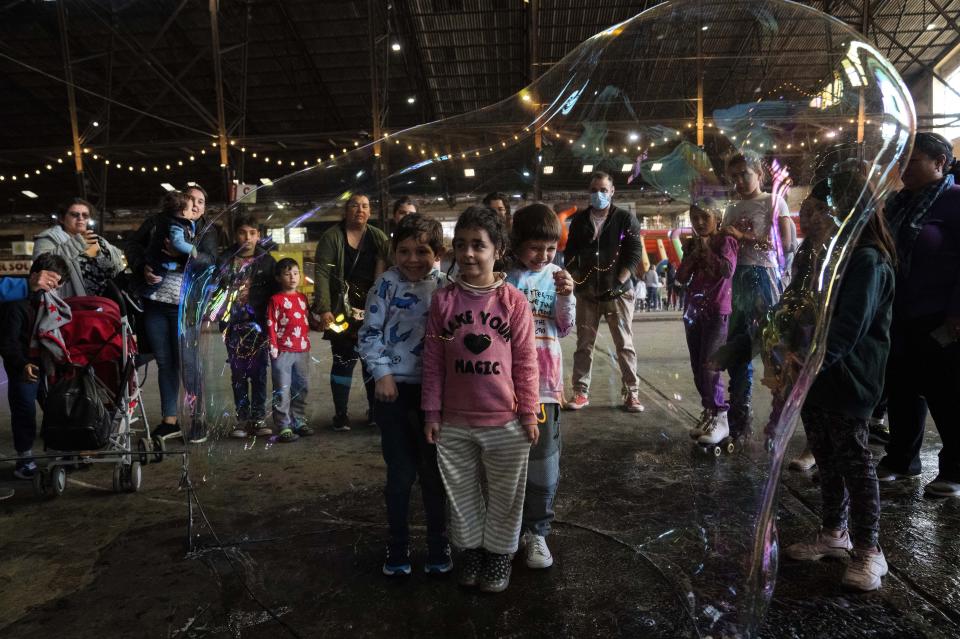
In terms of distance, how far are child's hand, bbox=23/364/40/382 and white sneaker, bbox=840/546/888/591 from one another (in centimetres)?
395

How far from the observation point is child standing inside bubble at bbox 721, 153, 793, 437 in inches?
65.1

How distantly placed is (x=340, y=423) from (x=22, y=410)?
1.80 metres

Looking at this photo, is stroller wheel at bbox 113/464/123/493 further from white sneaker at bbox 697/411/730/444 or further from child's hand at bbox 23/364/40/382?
white sneaker at bbox 697/411/730/444

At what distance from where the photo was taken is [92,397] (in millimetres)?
2922

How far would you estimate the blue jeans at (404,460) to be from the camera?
1971mm

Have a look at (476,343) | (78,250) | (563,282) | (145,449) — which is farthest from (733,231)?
(78,250)

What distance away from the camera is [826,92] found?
1.68 meters

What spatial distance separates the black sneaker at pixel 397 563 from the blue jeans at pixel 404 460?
17 mm

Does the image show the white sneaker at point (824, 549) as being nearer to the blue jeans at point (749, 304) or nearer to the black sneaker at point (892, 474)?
the blue jeans at point (749, 304)

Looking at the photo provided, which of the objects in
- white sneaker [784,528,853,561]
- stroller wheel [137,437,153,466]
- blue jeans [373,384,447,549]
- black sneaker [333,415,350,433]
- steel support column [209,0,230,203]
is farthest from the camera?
steel support column [209,0,230,203]

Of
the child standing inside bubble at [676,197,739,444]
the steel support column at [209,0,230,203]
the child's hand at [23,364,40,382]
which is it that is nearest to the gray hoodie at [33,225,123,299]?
the child's hand at [23,364,40,382]

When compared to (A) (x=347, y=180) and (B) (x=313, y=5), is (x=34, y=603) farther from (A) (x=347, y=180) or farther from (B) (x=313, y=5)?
(B) (x=313, y=5)

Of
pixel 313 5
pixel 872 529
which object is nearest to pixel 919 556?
pixel 872 529

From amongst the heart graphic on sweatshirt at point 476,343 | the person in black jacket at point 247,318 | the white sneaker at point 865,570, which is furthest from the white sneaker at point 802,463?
the person in black jacket at point 247,318
